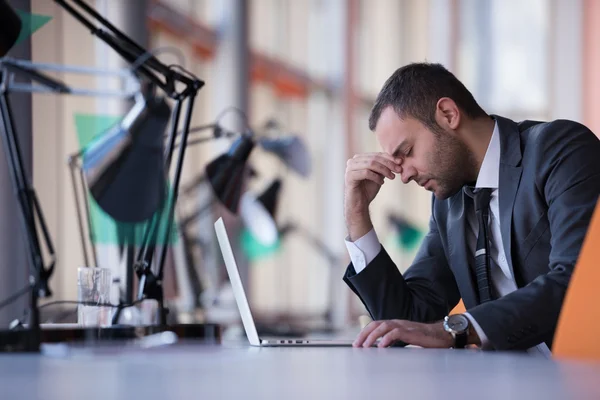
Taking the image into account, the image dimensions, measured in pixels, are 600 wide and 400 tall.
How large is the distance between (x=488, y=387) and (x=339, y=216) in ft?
23.7

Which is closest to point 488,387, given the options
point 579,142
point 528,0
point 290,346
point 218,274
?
point 290,346

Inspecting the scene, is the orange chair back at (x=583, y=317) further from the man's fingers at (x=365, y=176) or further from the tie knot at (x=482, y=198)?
the man's fingers at (x=365, y=176)

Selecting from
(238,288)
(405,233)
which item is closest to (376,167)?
(238,288)

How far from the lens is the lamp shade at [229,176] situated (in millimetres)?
2535

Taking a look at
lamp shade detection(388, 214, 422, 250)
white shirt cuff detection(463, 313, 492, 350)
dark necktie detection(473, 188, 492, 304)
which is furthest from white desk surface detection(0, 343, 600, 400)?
lamp shade detection(388, 214, 422, 250)

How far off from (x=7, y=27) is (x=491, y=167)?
1078mm

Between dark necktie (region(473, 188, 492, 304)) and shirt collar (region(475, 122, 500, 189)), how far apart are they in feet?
0.07

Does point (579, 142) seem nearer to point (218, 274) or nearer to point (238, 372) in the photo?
point (238, 372)

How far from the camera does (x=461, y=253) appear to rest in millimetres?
1999

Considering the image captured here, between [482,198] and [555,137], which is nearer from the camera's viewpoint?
[555,137]

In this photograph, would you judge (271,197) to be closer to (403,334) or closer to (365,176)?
(365,176)

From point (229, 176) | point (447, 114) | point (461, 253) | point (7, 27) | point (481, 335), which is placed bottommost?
point (481, 335)

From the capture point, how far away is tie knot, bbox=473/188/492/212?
195cm

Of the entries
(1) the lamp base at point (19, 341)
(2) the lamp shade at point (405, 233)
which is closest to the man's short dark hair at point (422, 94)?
(1) the lamp base at point (19, 341)
